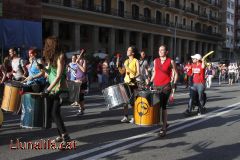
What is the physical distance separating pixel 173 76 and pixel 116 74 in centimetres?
1621

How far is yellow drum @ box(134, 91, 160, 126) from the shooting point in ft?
25.5

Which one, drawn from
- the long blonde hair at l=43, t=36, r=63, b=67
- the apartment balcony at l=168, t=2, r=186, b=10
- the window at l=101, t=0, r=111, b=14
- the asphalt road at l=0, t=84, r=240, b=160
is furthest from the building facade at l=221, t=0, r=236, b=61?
the long blonde hair at l=43, t=36, r=63, b=67

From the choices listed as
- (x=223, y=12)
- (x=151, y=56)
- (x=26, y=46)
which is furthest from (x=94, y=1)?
(x=223, y=12)

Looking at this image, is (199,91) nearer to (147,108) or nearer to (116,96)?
(116,96)

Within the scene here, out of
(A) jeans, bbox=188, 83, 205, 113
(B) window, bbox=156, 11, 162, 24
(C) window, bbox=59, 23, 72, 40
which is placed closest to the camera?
(A) jeans, bbox=188, 83, 205, 113

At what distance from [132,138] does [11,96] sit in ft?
8.35

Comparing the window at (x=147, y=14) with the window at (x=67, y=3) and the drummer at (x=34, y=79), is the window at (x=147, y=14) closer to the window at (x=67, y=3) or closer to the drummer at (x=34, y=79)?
the window at (x=67, y=3)

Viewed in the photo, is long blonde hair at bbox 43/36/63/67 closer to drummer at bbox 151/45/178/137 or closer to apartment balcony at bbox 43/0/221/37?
drummer at bbox 151/45/178/137

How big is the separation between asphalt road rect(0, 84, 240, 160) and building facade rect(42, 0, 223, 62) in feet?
57.4

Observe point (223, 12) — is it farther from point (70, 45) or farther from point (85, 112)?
point (85, 112)

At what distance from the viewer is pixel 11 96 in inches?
340

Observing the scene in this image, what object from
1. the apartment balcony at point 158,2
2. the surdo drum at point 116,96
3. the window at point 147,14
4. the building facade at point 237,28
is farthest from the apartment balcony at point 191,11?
the surdo drum at point 116,96

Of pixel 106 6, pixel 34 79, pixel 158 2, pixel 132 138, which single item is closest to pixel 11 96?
pixel 34 79

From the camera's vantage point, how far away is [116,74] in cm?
2505
